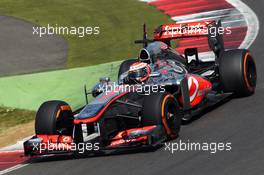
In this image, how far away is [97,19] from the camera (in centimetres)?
2447

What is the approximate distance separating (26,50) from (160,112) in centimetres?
1126

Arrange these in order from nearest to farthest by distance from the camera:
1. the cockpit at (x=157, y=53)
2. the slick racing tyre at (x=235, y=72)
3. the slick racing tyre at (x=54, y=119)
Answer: the slick racing tyre at (x=54, y=119)
the cockpit at (x=157, y=53)
the slick racing tyre at (x=235, y=72)

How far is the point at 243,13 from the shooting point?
22562 mm

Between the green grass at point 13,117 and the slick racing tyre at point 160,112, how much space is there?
14.4ft

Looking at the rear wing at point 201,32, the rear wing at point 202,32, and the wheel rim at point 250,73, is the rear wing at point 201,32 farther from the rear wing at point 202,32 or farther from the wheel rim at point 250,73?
the wheel rim at point 250,73

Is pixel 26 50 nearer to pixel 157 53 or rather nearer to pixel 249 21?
pixel 249 21

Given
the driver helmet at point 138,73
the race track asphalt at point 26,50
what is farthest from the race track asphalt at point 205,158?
the race track asphalt at point 26,50

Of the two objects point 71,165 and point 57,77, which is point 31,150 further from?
point 57,77

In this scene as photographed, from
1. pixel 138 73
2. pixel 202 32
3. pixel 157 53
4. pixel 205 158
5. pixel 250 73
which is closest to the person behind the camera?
pixel 205 158

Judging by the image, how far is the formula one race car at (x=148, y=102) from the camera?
11.0 m

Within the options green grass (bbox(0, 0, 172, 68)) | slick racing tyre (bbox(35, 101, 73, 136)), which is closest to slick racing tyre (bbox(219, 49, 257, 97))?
slick racing tyre (bbox(35, 101, 73, 136))

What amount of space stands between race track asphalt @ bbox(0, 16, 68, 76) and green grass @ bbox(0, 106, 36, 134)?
3.53 meters

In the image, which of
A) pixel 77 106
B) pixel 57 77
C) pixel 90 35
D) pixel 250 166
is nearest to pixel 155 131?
pixel 250 166

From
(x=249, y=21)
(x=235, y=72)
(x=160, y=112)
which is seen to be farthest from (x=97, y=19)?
(x=160, y=112)
